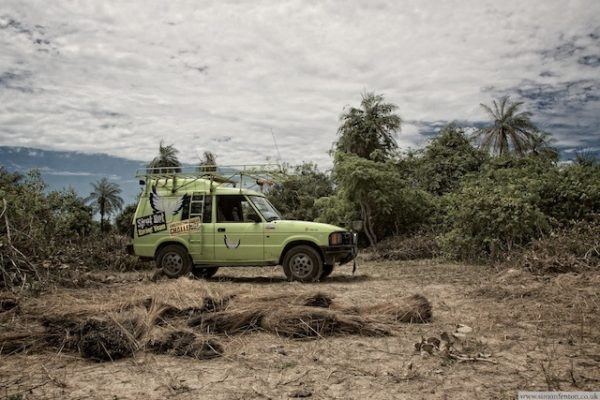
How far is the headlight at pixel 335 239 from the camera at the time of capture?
10.0m

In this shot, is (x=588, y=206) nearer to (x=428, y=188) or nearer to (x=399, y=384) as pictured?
(x=428, y=188)

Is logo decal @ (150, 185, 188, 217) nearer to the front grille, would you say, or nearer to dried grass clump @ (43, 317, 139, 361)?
the front grille

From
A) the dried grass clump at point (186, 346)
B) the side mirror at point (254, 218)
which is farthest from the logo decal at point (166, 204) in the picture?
the dried grass clump at point (186, 346)

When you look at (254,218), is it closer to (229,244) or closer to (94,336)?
(229,244)

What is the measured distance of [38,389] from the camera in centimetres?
379

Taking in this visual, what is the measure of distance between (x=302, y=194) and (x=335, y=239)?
2326 centimetres

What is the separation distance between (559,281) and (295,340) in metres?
5.18

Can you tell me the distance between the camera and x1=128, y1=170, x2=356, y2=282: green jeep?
33.1 feet

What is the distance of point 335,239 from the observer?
33.0 ft

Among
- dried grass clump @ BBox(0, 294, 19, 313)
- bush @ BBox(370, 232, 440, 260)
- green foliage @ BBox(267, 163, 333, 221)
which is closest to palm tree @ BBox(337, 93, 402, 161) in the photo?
green foliage @ BBox(267, 163, 333, 221)

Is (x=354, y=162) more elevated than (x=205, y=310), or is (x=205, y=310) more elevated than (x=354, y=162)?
(x=354, y=162)

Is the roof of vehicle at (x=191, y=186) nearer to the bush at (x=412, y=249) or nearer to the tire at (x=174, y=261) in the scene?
the tire at (x=174, y=261)

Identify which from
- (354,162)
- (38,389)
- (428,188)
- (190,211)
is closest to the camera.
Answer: (38,389)

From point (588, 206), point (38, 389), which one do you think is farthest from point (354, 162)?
point (38, 389)
